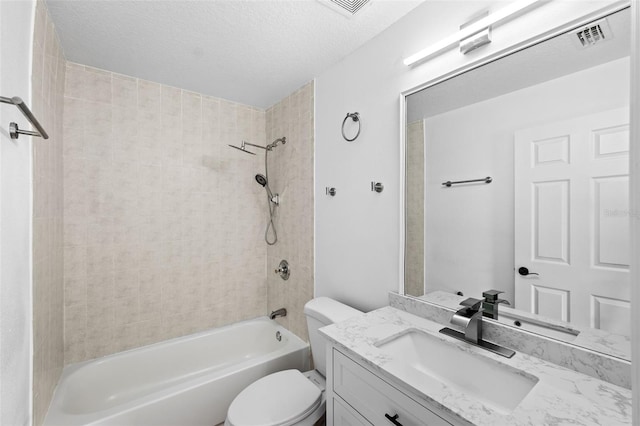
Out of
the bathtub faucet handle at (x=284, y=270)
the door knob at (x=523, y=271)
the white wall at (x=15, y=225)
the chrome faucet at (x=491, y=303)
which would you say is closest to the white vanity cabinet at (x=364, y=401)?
the chrome faucet at (x=491, y=303)

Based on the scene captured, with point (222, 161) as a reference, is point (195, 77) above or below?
above

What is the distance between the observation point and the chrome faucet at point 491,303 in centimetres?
118

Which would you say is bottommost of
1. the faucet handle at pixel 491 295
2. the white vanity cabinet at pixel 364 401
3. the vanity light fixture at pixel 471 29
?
the white vanity cabinet at pixel 364 401

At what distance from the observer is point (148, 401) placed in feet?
5.31

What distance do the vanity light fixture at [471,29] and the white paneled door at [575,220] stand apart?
1.48ft

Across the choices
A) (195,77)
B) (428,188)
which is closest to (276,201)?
(195,77)

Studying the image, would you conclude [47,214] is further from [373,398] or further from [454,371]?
[454,371]

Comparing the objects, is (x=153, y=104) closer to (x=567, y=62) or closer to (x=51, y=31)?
(x=51, y=31)

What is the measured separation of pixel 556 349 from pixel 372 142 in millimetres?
1226

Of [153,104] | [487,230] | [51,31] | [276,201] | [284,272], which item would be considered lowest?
[284,272]

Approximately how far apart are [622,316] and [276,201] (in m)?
2.20

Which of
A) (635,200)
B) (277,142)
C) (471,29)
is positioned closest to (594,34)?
(471,29)

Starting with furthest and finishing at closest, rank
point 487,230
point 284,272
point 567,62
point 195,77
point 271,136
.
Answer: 1. point 271,136
2. point 284,272
3. point 195,77
4. point 487,230
5. point 567,62

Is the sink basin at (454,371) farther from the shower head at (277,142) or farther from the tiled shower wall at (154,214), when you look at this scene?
the shower head at (277,142)
